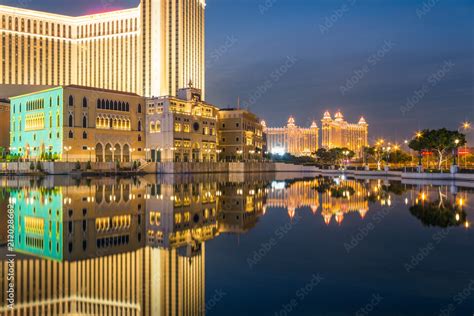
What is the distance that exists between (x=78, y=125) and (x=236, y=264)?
229 ft

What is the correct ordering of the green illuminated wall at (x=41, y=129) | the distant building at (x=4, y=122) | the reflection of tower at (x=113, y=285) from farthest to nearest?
the distant building at (x=4, y=122) < the green illuminated wall at (x=41, y=129) < the reflection of tower at (x=113, y=285)

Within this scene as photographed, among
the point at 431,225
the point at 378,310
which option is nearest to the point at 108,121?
the point at 431,225

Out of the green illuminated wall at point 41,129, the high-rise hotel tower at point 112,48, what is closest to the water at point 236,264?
the green illuminated wall at point 41,129

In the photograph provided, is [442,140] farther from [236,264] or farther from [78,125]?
[78,125]

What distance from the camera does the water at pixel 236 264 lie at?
7.04m

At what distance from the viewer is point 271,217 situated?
17.4 metres

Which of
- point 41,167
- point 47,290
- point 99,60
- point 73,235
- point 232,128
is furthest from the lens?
point 99,60

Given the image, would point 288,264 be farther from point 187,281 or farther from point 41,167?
point 41,167

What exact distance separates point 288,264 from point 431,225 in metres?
7.52

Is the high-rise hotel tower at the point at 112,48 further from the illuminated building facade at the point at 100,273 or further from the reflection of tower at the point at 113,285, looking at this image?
the reflection of tower at the point at 113,285

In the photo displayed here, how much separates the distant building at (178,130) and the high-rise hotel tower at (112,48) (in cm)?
1994

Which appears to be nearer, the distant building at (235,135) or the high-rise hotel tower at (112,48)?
the distant building at (235,135)

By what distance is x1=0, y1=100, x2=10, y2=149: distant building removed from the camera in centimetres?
9181

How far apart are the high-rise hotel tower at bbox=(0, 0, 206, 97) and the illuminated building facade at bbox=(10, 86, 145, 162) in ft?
86.8
